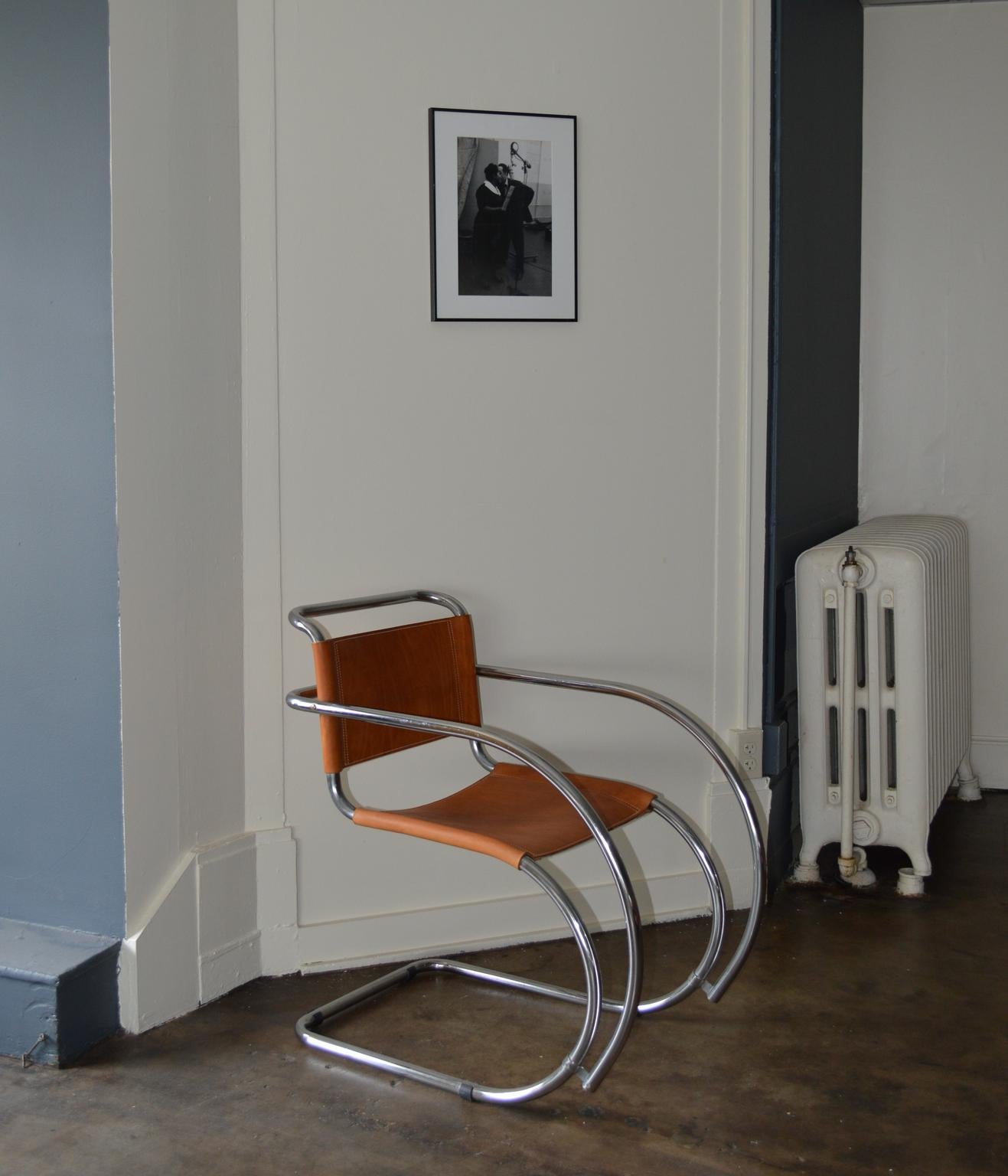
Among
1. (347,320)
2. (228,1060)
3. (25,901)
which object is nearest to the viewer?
(228,1060)

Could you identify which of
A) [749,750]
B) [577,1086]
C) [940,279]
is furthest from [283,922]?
[940,279]

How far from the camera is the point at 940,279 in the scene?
3727mm

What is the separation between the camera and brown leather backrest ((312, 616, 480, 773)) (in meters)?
2.13

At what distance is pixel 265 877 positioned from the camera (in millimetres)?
2484

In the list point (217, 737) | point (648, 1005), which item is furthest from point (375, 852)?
point (648, 1005)

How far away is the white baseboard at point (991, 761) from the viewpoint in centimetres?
382

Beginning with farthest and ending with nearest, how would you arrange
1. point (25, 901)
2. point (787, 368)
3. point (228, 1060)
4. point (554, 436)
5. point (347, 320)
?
point (787, 368)
point (554, 436)
point (347, 320)
point (25, 901)
point (228, 1060)

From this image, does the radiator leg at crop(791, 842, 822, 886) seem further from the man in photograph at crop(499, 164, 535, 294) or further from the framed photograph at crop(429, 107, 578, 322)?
the man in photograph at crop(499, 164, 535, 294)

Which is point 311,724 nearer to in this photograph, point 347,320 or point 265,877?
point 265,877

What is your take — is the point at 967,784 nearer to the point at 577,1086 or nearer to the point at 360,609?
the point at 577,1086

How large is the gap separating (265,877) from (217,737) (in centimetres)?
32

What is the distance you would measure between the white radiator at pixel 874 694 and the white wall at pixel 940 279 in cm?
82

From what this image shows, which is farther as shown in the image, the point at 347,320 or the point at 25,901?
the point at 347,320

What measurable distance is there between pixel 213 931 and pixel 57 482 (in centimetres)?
92
